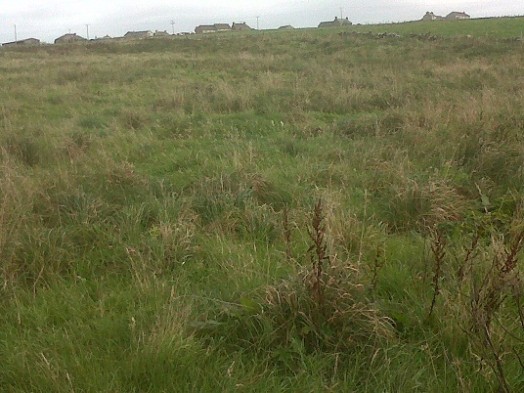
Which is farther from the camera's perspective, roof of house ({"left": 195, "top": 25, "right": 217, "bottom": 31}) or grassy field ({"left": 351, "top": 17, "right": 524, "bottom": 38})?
roof of house ({"left": 195, "top": 25, "right": 217, "bottom": 31})

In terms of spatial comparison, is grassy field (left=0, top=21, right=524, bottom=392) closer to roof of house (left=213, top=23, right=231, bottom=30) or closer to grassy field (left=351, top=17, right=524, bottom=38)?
grassy field (left=351, top=17, right=524, bottom=38)

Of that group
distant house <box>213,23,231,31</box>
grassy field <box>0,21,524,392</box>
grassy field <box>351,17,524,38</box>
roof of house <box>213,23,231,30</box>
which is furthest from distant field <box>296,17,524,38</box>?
roof of house <box>213,23,231,30</box>

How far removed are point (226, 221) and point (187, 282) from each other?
1.00 meters

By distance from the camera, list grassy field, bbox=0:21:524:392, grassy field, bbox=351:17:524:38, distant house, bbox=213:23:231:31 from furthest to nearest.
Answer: distant house, bbox=213:23:231:31 → grassy field, bbox=351:17:524:38 → grassy field, bbox=0:21:524:392

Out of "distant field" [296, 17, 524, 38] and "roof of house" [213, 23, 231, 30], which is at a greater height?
"roof of house" [213, 23, 231, 30]

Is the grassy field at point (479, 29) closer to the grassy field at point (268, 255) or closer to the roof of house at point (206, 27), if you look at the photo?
the grassy field at point (268, 255)

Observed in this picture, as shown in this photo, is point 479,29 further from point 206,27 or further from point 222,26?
point 222,26

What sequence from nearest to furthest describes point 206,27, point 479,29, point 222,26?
1. point 479,29
2. point 206,27
3. point 222,26

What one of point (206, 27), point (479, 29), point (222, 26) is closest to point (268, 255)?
point (479, 29)

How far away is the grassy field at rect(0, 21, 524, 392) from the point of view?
230cm

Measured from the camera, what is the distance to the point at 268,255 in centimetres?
333

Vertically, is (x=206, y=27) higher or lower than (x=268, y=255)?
higher

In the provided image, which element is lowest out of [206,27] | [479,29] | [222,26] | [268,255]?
[268,255]

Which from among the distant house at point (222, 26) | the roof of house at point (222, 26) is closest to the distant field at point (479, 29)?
the distant house at point (222, 26)
